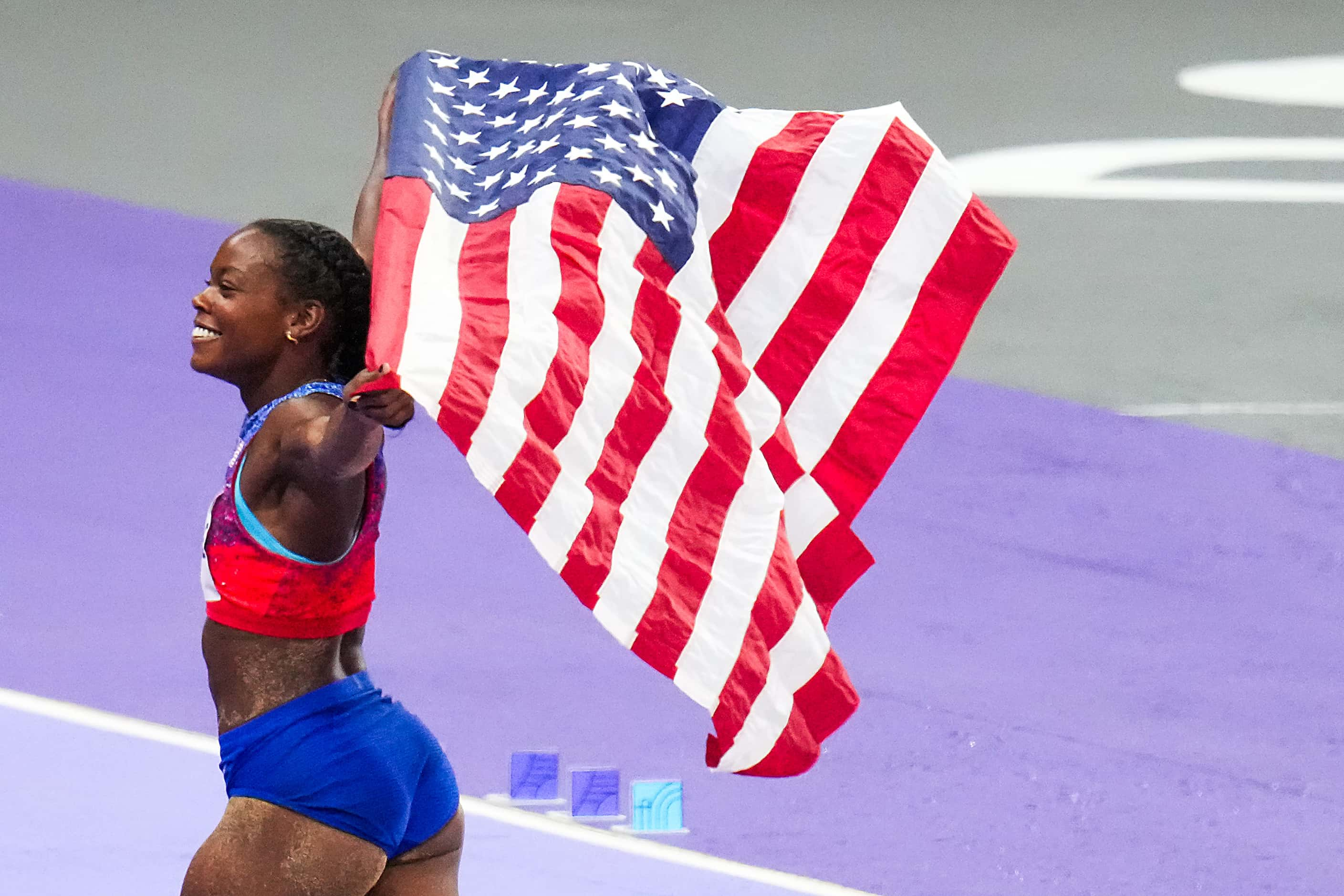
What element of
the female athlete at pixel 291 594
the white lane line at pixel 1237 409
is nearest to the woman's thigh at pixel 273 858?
the female athlete at pixel 291 594

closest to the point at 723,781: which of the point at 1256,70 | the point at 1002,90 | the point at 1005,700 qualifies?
the point at 1005,700

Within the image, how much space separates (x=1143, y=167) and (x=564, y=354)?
37.3 feet

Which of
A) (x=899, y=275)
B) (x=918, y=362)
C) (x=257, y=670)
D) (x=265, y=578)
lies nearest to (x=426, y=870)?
(x=257, y=670)

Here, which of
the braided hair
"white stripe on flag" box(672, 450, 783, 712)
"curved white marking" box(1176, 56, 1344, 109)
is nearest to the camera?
the braided hair

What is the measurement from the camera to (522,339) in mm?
4078

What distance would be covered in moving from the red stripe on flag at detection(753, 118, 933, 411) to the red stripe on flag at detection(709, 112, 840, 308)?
0.14 m

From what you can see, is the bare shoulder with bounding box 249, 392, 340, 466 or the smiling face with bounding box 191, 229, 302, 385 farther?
A: the smiling face with bounding box 191, 229, 302, 385

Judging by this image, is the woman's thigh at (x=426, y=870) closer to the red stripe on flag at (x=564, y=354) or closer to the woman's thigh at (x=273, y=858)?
the woman's thigh at (x=273, y=858)

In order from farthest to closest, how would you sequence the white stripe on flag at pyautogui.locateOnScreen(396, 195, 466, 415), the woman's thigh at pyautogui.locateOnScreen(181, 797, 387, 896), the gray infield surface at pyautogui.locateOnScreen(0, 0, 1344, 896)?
1. the gray infield surface at pyautogui.locateOnScreen(0, 0, 1344, 896)
2. the woman's thigh at pyautogui.locateOnScreen(181, 797, 387, 896)
3. the white stripe on flag at pyautogui.locateOnScreen(396, 195, 466, 415)

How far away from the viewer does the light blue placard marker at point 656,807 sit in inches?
248

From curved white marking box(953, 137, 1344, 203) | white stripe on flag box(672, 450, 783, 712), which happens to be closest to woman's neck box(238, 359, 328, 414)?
white stripe on flag box(672, 450, 783, 712)

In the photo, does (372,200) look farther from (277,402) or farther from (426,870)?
(426,870)

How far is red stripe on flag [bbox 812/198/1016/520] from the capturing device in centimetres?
497

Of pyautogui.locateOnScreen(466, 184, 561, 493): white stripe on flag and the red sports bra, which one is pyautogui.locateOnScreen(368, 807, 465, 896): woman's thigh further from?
pyautogui.locateOnScreen(466, 184, 561, 493): white stripe on flag
